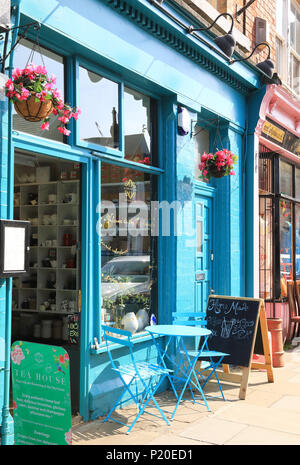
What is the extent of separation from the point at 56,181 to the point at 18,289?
1.72 m

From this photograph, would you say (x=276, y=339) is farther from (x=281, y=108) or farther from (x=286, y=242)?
(x=281, y=108)

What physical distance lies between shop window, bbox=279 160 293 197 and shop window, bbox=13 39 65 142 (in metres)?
6.37

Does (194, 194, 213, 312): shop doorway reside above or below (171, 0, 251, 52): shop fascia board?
below

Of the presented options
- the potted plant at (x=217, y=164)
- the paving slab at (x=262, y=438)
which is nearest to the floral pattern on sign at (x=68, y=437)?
the paving slab at (x=262, y=438)

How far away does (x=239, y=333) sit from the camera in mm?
6543

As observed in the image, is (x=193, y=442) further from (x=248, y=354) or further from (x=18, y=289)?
(x=18, y=289)

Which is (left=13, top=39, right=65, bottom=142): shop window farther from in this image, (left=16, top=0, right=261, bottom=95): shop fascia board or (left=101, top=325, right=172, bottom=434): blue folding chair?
(left=101, top=325, right=172, bottom=434): blue folding chair

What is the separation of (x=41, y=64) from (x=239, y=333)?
390cm

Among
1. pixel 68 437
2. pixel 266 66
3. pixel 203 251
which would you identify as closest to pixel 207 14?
pixel 266 66

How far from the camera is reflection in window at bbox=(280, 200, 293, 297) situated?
10625mm

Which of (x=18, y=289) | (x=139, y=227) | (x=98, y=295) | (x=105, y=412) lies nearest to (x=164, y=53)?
(x=139, y=227)

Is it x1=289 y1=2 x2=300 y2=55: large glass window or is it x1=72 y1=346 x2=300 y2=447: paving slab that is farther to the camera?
x1=289 y1=2 x2=300 y2=55: large glass window

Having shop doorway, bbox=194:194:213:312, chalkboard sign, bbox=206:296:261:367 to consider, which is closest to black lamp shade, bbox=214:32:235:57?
shop doorway, bbox=194:194:213:312

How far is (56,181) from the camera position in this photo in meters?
7.10
